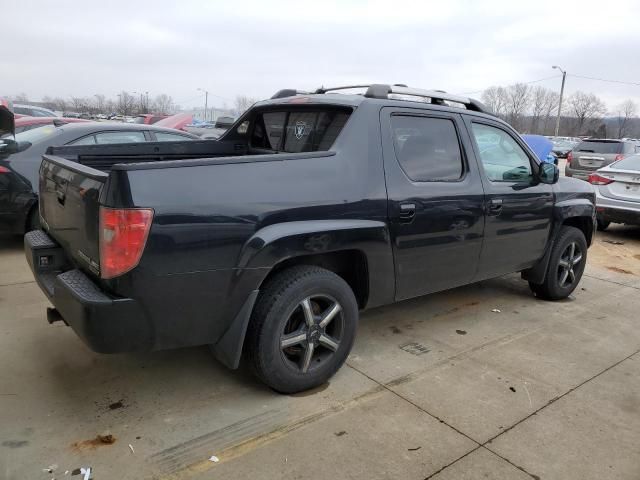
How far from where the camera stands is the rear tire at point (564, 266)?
4.96 metres

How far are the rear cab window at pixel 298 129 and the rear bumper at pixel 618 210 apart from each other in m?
6.67

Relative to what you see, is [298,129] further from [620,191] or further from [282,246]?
[620,191]

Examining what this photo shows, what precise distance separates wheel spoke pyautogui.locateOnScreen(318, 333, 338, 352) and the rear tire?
8.94 feet

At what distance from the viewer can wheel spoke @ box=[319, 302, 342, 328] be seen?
314 centimetres

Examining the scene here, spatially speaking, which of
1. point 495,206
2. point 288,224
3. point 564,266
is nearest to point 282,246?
point 288,224

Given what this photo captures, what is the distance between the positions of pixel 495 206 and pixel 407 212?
3.43ft

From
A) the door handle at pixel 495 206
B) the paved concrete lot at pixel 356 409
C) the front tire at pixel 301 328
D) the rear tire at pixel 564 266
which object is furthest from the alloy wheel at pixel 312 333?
the rear tire at pixel 564 266

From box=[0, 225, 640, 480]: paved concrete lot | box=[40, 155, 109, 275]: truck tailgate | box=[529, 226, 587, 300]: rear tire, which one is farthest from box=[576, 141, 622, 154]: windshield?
box=[40, 155, 109, 275]: truck tailgate

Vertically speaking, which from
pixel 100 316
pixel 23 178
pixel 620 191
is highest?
pixel 620 191

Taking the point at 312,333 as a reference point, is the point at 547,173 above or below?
above

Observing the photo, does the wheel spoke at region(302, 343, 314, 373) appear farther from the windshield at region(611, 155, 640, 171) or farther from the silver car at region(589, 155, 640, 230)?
the windshield at region(611, 155, 640, 171)

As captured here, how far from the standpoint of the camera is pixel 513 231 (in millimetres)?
4332

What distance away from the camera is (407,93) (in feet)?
12.4

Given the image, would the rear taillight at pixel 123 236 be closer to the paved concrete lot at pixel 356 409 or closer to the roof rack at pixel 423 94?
the paved concrete lot at pixel 356 409
